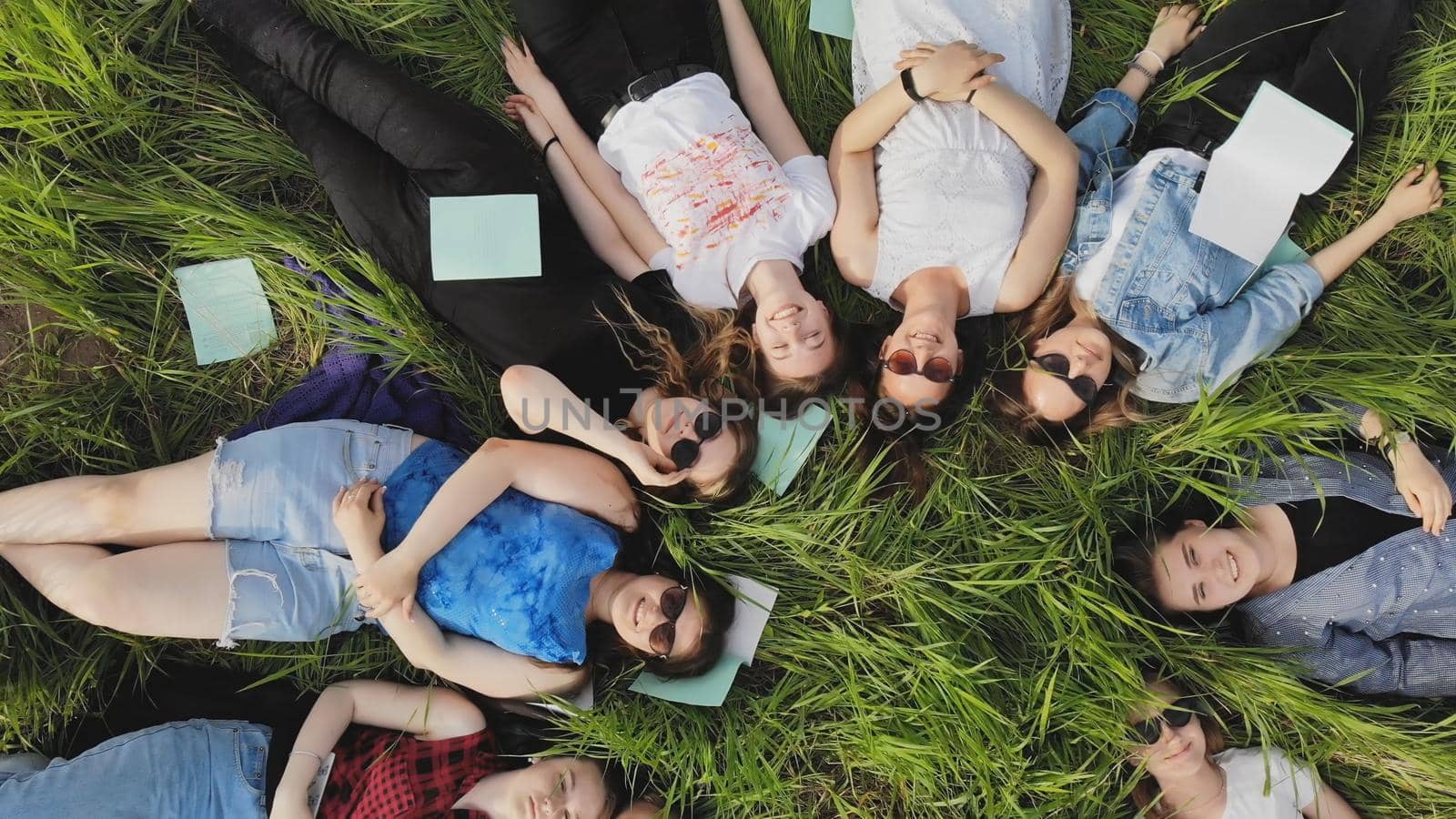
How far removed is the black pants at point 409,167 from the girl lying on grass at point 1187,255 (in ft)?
4.36

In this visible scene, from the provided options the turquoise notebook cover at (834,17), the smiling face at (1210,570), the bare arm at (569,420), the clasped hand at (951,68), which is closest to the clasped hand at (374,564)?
the bare arm at (569,420)

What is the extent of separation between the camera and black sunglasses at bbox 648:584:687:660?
2.03 meters

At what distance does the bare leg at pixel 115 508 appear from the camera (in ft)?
6.63

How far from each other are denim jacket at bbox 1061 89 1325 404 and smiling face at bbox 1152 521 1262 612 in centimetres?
42

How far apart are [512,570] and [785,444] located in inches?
33.8

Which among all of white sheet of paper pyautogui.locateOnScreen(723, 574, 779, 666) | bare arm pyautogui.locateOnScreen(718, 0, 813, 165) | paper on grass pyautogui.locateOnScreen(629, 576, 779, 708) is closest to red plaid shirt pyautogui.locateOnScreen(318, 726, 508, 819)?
paper on grass pyautogui.locateOnScreen(629, 576, 779, 708)

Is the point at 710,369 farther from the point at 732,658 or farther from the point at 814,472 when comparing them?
the point at 732,658

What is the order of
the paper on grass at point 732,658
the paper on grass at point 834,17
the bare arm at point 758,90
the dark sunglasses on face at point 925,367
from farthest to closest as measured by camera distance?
the paper on grass at point 834,17 < the bare arm at point 758,90 < the paper on grass at point 732,658 < the dark sunglasses on face at point 925,367

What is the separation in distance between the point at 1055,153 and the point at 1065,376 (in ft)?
2.07

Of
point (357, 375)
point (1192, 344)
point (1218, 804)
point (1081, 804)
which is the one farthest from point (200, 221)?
point (1218, 804)

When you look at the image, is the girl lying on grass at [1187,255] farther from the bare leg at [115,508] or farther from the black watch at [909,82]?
the bare leg at [115,508]

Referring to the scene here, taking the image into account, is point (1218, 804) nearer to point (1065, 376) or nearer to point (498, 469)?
point (1065, 376)

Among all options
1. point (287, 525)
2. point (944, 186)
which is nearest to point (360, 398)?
point (287, 525)

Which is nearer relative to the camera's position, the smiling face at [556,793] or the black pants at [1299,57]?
the smiling face at [556,793]
